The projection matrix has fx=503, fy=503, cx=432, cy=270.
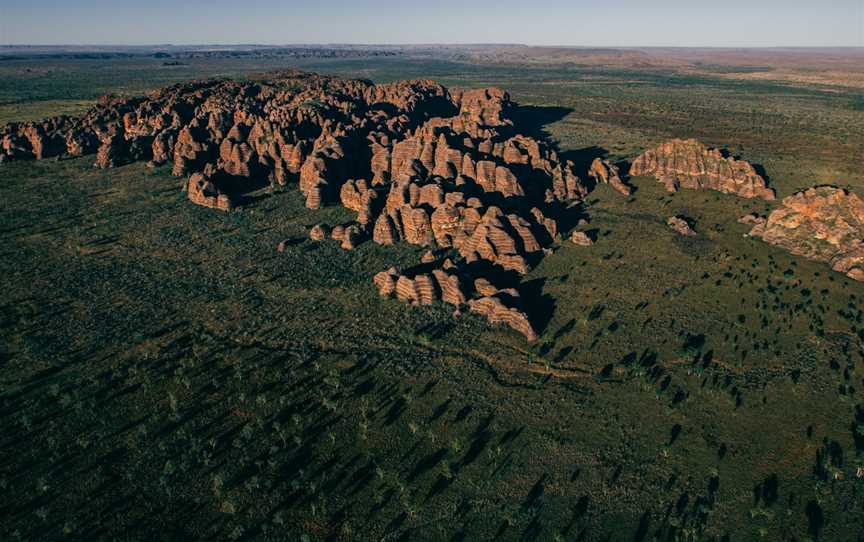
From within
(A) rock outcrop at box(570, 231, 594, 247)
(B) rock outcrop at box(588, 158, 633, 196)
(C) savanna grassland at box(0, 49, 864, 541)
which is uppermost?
(B) rock outcrop at box(588, 158, 633, 196)

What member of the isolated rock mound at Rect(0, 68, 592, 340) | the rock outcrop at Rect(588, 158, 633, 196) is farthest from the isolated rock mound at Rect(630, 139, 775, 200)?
the isolated rock mound at Rect(0, 68, 592, 340)

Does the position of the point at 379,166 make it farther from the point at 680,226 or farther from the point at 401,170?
the point at 680,226

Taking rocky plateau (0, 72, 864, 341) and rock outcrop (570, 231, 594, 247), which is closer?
rocky plateau (0, 72, 864, 341)

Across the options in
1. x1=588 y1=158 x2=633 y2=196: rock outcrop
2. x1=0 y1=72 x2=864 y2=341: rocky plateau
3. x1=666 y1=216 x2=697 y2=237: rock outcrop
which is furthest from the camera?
x1=588 y1=158 x2=633 y2=196: rock outcrop

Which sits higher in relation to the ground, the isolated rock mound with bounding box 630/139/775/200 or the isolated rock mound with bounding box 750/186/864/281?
the isolated rock mound with bounding box 630/139/775/200

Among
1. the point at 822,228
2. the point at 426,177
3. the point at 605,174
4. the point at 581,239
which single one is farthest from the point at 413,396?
the point at 605,174

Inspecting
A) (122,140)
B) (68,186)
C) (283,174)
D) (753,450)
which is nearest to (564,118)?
(283,174)

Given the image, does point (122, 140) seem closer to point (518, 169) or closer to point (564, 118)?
point (518, 169)

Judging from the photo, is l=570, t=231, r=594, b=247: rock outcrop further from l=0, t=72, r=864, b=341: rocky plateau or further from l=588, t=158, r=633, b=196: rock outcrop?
l=588, t=158, r=633, b=196: rock outcrop
